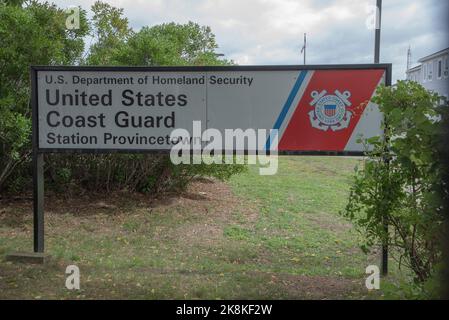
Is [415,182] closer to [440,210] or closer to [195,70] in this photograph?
[440,210]

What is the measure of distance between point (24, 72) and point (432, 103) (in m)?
5.39

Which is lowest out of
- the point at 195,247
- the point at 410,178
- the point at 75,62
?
the point at 195,247

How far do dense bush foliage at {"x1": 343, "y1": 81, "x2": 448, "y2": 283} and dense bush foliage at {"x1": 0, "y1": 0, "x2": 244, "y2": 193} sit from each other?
173 inches

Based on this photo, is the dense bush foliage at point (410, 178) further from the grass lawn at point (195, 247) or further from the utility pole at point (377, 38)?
the utility pole at point (377, 38)

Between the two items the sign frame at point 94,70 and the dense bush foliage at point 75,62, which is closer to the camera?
the sign frame at point 94,70

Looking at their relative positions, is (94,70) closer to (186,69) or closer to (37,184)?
(186,69)

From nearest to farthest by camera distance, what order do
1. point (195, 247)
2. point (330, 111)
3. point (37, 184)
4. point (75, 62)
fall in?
point (330, 111) < point (37, 184) < point (195, 247) < point (75, 62)

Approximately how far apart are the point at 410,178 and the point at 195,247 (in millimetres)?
3080

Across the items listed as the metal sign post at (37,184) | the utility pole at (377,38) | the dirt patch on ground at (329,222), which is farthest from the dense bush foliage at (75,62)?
the utility pole at (377,38)

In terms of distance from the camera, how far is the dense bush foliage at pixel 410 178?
2688 mm

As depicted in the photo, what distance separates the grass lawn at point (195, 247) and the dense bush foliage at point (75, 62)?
34 centimetres

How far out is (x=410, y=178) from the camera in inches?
132

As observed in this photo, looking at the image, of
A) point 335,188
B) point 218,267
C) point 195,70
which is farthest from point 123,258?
point 335,188

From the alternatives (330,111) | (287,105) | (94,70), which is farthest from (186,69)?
(330,111)
